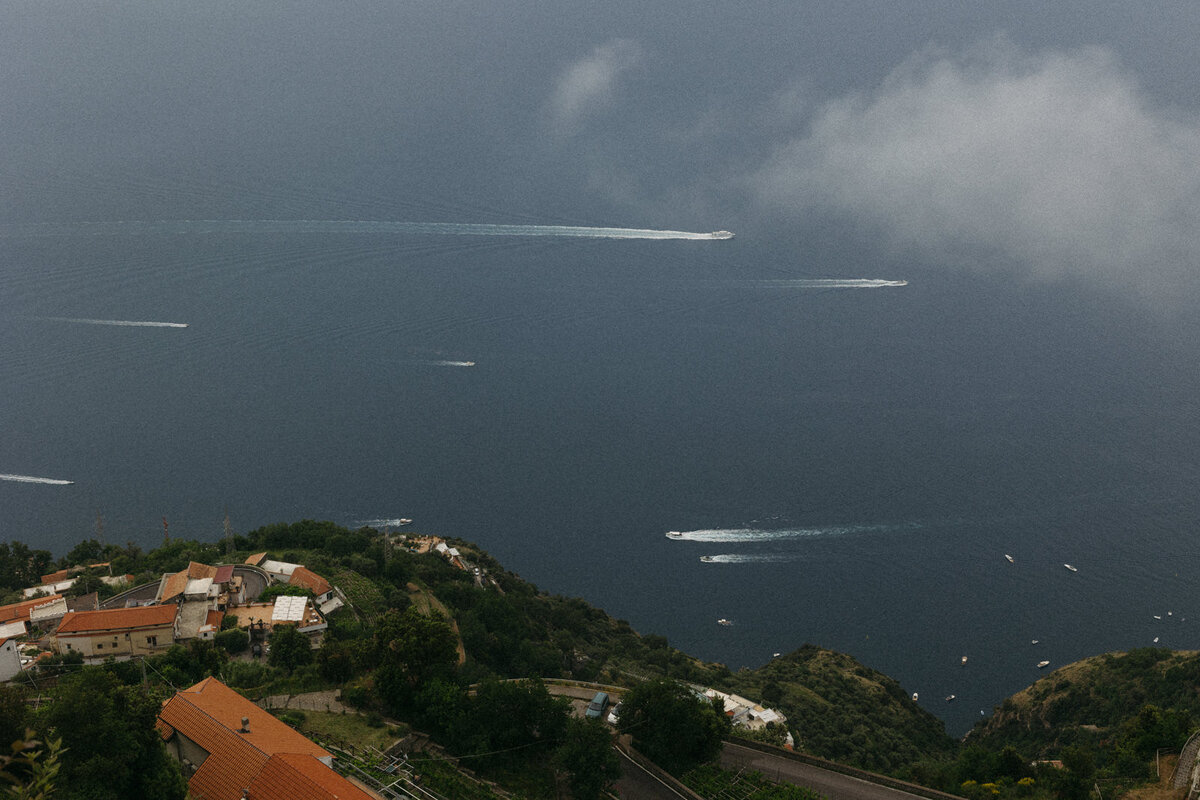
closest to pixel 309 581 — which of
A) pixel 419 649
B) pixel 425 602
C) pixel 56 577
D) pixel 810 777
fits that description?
pixel 425 602

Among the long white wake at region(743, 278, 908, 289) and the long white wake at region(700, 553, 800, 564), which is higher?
the long white wake at region(743, 278, 908, 289)

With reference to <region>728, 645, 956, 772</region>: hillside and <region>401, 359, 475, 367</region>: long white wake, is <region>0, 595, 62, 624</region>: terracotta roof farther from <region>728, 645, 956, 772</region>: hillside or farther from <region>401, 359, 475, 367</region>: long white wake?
<region>401, 359, 475, 367</region>: long white wake

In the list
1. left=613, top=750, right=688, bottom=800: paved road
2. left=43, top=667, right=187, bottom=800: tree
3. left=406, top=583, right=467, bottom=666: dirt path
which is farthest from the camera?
left=406, top=583, right=467, bottom=666: dirt path

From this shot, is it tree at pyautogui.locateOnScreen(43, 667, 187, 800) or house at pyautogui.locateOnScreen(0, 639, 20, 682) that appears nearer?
tree at pyautogui.locateOnScreen(43, 667, 187, 800)

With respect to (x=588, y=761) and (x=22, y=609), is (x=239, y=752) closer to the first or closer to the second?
(x=588, y=761)

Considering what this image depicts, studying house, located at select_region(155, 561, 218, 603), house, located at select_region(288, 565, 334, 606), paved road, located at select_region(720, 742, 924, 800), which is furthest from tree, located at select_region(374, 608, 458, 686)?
house, located at select_region(155, 561, 218, 603)

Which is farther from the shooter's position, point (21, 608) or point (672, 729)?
point (21, 608)
